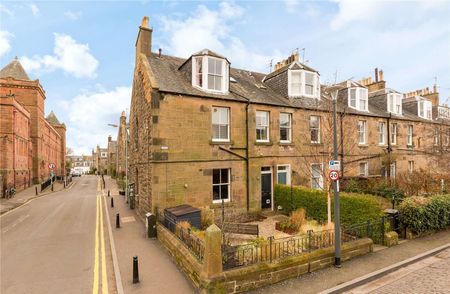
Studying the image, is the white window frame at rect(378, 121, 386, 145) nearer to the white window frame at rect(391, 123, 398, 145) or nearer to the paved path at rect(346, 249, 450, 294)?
the white window frame at rect(391, 123, 398, 145)

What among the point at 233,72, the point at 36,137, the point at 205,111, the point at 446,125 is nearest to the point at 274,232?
the point at 205,111

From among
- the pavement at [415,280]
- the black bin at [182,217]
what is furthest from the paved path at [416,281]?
the black bin at [182,217]

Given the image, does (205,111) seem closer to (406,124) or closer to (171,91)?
(171,91)

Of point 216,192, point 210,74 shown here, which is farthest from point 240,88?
point 216,192

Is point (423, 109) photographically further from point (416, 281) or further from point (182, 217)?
point (182, 217)

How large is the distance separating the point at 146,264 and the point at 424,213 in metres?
11.9

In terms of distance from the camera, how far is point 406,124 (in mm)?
23672

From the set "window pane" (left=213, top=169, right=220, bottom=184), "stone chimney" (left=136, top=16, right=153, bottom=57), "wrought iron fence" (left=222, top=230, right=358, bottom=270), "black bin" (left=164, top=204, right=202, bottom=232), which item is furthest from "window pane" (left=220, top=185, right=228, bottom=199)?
"stone chimney" (left=136, top=16, right=153, bottom=57)

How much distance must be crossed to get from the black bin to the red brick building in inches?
905

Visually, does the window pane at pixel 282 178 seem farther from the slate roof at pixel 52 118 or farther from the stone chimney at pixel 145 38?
the slate roof at pixel 52 118

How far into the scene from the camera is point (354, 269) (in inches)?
303

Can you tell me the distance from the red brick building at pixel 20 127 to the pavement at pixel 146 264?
808 inches

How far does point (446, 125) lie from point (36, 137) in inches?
2094

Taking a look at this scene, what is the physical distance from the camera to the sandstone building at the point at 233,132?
499 inches
